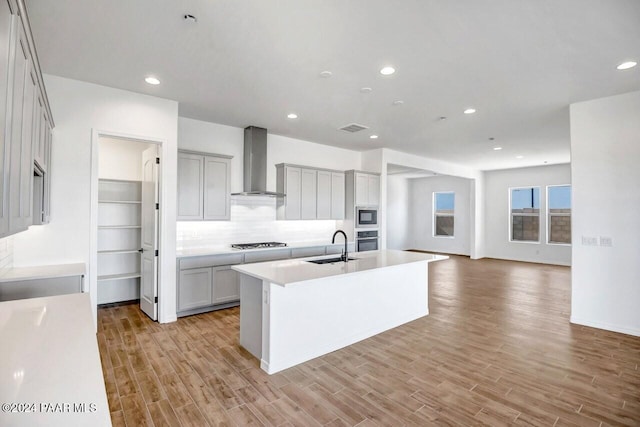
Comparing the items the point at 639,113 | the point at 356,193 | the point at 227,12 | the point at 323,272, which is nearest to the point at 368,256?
the point at 323,272

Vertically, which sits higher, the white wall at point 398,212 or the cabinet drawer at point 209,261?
the white wall at point 398,212

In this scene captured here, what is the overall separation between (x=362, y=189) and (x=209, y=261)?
11.0 feet

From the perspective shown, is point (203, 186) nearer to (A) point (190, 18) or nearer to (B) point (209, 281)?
(B) point (209, 281)

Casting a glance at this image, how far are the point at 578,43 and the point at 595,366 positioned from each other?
293 cm

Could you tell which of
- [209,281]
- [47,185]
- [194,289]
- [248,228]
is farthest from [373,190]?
[47,185]

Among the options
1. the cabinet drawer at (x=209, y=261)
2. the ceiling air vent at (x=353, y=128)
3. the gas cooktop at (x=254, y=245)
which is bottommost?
the cabinet drawer at (x=209, y=261)

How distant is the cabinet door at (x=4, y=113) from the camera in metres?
1.30

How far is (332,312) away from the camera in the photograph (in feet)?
11.0

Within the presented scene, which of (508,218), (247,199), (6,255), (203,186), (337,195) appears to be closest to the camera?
(6,255)

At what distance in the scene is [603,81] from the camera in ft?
11.5

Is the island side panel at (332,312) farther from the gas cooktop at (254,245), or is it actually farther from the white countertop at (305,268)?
the gas cooktop at (254,245)

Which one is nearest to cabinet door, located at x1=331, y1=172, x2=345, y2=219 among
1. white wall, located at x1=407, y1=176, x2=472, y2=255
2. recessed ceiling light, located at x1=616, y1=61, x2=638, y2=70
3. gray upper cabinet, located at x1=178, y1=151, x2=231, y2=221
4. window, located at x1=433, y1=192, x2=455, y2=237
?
gray upper cabinet, located at x1=178, y1=151, x2=231, y2=221

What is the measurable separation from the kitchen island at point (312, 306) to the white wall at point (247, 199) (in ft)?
6.58

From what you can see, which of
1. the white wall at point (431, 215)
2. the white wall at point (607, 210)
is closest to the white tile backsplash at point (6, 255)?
the white wall at point (607, 210)
